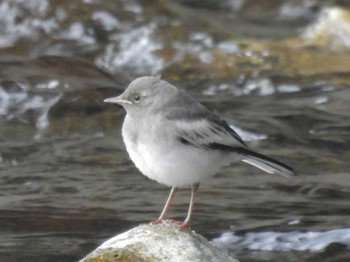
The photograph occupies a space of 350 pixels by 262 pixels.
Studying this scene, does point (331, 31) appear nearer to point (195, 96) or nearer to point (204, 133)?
point (195, 96)

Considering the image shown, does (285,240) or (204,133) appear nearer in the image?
(204,133)

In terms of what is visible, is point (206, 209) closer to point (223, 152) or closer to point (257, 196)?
point (257, 196)

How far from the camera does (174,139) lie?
6.86m

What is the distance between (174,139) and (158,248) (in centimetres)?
80

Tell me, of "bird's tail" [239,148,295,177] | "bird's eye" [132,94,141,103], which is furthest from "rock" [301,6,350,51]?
"bird's eye" [132,94,141,103]

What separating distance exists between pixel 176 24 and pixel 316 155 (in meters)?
4.96

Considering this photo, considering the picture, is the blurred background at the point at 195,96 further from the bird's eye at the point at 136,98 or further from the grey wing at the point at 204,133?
the bird's eye at the point at 136,98

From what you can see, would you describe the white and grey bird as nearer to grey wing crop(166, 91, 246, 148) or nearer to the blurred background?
grey wing crop(166, 91, 246, 148)

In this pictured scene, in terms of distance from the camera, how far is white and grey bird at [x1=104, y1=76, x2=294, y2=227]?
268 inches

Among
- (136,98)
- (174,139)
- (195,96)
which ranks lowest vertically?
(174,139)

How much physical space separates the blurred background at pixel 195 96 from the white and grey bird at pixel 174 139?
4.80 ft

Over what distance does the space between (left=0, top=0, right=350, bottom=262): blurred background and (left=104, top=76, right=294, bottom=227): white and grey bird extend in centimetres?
146

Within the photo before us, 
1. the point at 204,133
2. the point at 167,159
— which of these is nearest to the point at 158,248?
the point at 167,159

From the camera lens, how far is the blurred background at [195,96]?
883 cm
